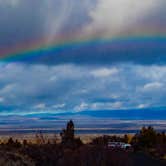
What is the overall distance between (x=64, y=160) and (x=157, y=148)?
58.0 ft

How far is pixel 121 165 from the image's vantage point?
29.5 metres

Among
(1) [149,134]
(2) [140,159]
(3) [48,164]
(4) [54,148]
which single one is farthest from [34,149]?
(1) [149,134]

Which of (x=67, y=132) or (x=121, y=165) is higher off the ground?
(x=67, y=132)

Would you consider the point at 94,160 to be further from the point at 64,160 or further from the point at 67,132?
the point at 67,132

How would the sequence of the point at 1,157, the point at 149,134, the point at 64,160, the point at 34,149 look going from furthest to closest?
the point at 149,134 → the point at 34,149 → the point at 64,160 → the point at 1,157

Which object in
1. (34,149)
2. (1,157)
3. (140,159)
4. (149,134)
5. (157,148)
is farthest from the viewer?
(149,134)

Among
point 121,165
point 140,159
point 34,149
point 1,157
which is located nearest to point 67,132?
point 140,159

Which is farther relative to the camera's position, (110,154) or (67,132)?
(67,132)

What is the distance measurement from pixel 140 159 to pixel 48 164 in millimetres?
9185

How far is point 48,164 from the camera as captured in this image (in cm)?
2897

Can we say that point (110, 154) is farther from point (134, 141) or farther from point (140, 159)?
point (134, 141)

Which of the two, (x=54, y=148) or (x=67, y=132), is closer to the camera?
(x=54, y=148)

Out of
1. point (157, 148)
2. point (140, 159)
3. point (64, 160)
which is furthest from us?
point (157, 148)

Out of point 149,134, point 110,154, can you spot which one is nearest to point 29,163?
point 110,154
